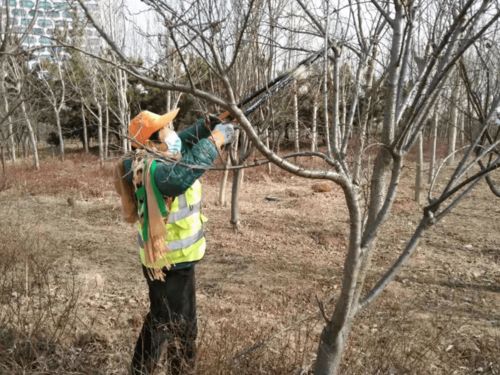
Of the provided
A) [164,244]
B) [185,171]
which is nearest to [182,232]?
[164,244]

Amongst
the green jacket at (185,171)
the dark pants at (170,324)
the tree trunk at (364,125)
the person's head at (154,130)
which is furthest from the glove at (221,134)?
the dark pants at (170,324)

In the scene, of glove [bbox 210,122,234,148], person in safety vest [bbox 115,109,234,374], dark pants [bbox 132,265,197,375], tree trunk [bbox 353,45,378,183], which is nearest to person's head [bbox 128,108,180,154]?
person in safety vest [bbox 115,109,234,374]

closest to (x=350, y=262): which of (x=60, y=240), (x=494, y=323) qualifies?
(x=494, y=323)

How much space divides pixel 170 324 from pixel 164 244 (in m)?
0.45

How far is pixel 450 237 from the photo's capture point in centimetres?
612

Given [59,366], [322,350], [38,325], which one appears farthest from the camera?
[38,325]

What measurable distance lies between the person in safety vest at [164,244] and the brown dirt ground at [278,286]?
153mm

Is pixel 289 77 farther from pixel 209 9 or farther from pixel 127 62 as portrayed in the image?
pixel 127 62

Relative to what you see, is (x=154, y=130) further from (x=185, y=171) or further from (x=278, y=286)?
(x=278, y=286)

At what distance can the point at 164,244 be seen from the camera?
214 centimetres

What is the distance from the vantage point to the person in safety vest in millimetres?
2096

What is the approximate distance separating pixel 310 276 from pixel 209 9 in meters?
3.70

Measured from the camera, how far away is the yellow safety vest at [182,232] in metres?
2.20

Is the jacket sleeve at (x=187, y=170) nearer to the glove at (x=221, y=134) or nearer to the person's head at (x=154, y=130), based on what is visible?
the glove at (x=221, y=134)
